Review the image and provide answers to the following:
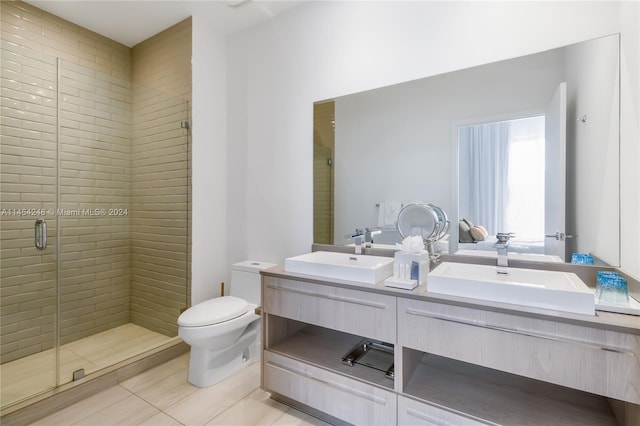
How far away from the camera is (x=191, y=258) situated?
8.30 feet

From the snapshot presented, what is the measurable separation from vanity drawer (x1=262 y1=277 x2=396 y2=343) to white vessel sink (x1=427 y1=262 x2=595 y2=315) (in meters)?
0.25

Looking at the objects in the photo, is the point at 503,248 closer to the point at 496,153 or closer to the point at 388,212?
the point at 496,153

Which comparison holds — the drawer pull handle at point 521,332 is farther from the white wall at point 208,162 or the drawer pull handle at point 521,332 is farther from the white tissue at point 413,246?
the white wall at point 208,162

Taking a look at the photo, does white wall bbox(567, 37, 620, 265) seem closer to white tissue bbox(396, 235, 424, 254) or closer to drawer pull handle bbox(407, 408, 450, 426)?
white tissue bbox(396, 235, 424, 254)

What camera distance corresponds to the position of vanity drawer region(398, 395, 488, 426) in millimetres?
1254

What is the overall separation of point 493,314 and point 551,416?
1.70ft

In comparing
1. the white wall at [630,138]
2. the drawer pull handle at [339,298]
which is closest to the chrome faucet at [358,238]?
the drawer pull handle at [339,298]

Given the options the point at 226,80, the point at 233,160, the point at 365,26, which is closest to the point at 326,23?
the point at 365,26

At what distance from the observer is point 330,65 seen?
85.6 inches

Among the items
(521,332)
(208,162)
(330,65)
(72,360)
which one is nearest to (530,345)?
(521,332)

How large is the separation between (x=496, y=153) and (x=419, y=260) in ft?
2.45

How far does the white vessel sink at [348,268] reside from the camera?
59.5 inches

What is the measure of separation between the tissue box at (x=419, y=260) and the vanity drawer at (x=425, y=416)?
518 mm

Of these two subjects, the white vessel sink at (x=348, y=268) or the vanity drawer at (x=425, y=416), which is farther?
the white vessel sink at (x=348, y=268)
